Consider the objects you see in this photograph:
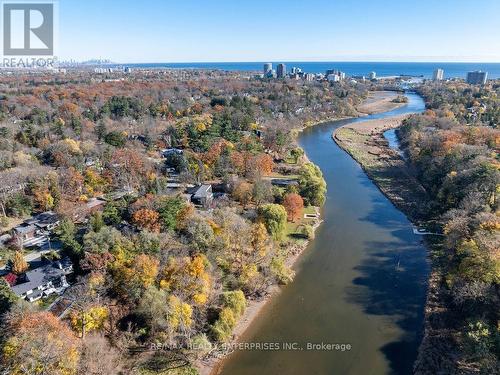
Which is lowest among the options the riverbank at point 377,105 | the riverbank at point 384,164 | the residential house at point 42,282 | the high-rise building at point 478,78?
the residential house at point 42,282

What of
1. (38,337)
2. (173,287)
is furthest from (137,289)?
(38,337)

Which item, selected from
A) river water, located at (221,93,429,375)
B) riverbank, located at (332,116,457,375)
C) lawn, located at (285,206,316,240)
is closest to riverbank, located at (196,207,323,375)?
river water, located at (221,93,429,375)

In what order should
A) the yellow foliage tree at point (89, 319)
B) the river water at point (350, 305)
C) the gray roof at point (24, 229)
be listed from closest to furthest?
the yellow foliage tree at point (89, 319) < the river water at point (350, 305) < the gray roof at point (24, 229)

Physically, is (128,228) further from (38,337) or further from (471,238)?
(471,238)

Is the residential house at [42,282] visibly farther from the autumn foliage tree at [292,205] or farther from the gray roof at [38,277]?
the autumn foliage tree at [292,205]

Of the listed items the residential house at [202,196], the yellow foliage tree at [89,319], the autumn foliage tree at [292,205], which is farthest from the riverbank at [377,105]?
the yellow foliage tree at [89,319]

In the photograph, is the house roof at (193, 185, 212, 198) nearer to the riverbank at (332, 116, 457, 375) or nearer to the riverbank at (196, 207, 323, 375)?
the riverbank at (196, 207, 323, 375)

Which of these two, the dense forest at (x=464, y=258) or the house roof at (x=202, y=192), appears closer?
the dense forest at (x=464, y=258)
